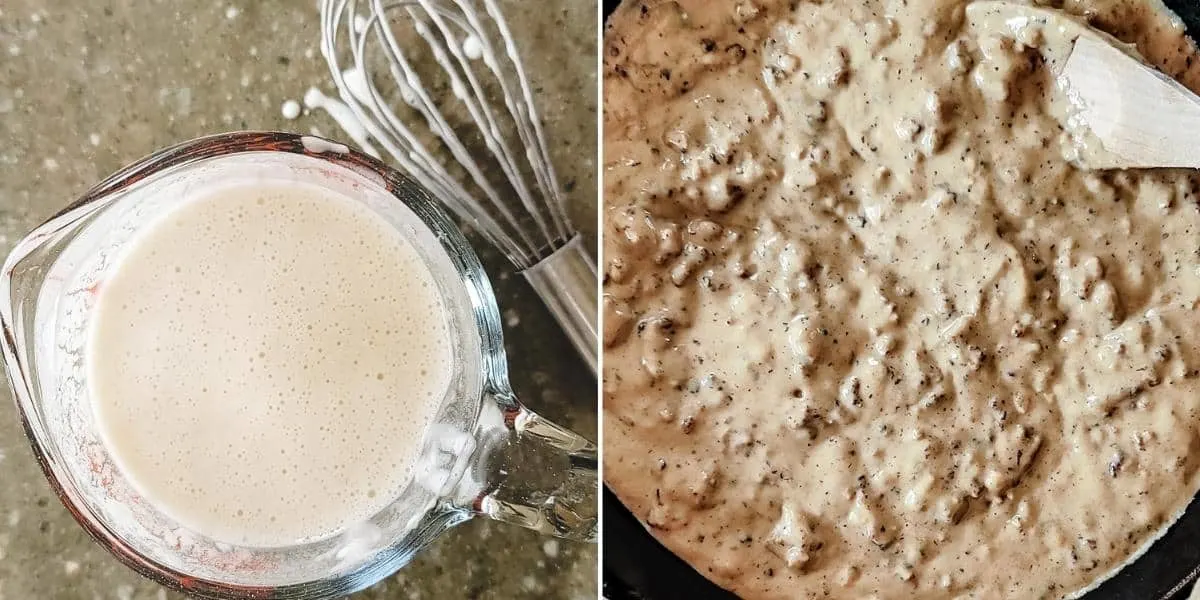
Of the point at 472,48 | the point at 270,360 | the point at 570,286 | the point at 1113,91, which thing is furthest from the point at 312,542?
the point at 1113,91

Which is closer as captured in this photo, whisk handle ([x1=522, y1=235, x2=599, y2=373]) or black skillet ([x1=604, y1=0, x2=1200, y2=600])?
black skillet ([x1=604, y1=0, x2=1200, y2=600])

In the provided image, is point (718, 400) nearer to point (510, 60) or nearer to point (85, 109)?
point (510, 60)

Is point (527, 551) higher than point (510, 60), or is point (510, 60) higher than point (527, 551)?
point (510, 60)

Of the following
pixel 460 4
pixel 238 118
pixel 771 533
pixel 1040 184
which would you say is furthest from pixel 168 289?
pixel 1040 184

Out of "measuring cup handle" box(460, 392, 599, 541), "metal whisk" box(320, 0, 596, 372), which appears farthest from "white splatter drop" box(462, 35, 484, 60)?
"measuring cup handle" box(460, 392, 599, 541)

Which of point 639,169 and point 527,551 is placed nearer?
point 639,169

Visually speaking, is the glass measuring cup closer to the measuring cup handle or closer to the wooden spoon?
the measuring cup handle

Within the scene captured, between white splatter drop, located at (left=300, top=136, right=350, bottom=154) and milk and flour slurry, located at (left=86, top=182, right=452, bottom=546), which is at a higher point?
white splatter drop, located at (left=300, top=136, right=350, bottom=154)

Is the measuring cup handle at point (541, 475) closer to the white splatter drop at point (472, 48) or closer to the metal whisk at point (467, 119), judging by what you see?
the metal whisk at point (467, 119)
